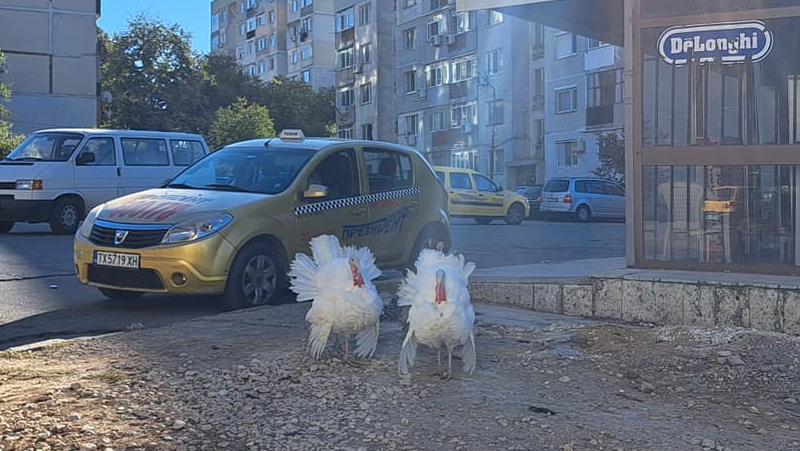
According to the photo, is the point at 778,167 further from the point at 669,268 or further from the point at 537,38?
the point at 537,38

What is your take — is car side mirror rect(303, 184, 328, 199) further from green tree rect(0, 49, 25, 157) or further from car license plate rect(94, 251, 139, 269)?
green tree rect(0, 49, 25, 157)

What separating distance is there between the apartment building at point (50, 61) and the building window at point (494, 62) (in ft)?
61.4

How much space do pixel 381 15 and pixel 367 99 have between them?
4.85 meters

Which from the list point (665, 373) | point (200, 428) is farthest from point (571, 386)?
point (200, 428)

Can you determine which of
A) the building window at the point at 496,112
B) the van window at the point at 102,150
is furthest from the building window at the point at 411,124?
the van window at the point at 102,150

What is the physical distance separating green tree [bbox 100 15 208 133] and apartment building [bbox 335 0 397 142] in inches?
393

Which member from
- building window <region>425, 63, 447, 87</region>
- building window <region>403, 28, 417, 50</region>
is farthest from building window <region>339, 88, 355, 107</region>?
building window <region>425, 63, 447, 87</region>

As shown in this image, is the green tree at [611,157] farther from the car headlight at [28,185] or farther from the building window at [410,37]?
the car headlight at [28,185]

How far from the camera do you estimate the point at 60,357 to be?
5207 mm

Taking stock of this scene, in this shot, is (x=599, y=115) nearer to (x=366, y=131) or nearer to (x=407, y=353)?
(x=366, y=131)

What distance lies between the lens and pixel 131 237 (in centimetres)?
700

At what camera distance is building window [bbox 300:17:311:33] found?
228 feet

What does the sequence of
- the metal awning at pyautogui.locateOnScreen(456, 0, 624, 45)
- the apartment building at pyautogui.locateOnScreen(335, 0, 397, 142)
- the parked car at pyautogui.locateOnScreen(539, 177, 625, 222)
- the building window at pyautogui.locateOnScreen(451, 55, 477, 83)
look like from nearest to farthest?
the metal awning at pyautogui.locateOnScreen(456, 0, 624, 45) < the parked car at pyautogui.locateOnScreen(539, 177, 625, 222) < the building window at pyautogui.locateOnScreen(451, 55, 477, 83) < the apartment building at pyautogui.locateOnScreen(335, 0, 397, 142)

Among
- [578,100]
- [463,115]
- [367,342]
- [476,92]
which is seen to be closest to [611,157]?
[578,100]
